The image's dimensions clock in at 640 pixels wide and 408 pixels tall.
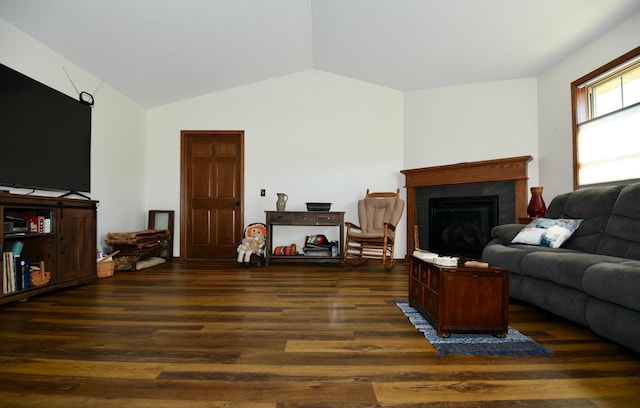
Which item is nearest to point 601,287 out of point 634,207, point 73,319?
point 634,207

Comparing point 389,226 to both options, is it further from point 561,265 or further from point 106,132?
point 106,132

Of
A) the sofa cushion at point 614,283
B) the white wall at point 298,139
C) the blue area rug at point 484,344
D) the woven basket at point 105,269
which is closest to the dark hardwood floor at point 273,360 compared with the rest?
the blue area rug at point 484,344

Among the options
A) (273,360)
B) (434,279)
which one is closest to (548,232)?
(434,279)

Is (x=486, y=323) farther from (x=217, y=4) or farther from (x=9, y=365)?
(x=217, y=4)

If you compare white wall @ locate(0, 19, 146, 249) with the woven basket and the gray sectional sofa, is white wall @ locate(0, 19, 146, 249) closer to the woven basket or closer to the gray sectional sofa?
the woven basket

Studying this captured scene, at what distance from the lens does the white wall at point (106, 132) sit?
9.54ft

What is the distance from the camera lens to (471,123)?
174 inches

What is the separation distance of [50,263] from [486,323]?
129 inches

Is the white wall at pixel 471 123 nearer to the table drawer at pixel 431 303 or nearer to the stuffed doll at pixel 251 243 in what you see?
the stuffed doll at pixel 251 243

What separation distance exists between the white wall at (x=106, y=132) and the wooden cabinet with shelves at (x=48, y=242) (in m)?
0.40

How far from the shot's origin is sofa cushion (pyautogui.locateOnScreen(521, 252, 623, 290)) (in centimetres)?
189

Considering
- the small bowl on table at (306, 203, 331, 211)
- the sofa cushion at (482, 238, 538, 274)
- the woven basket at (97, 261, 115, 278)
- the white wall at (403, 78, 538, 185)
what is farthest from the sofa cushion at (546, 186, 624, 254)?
the woven basket at (97, 261, 115, 278)

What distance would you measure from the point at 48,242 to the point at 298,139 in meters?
3.24

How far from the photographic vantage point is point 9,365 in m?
1.46
